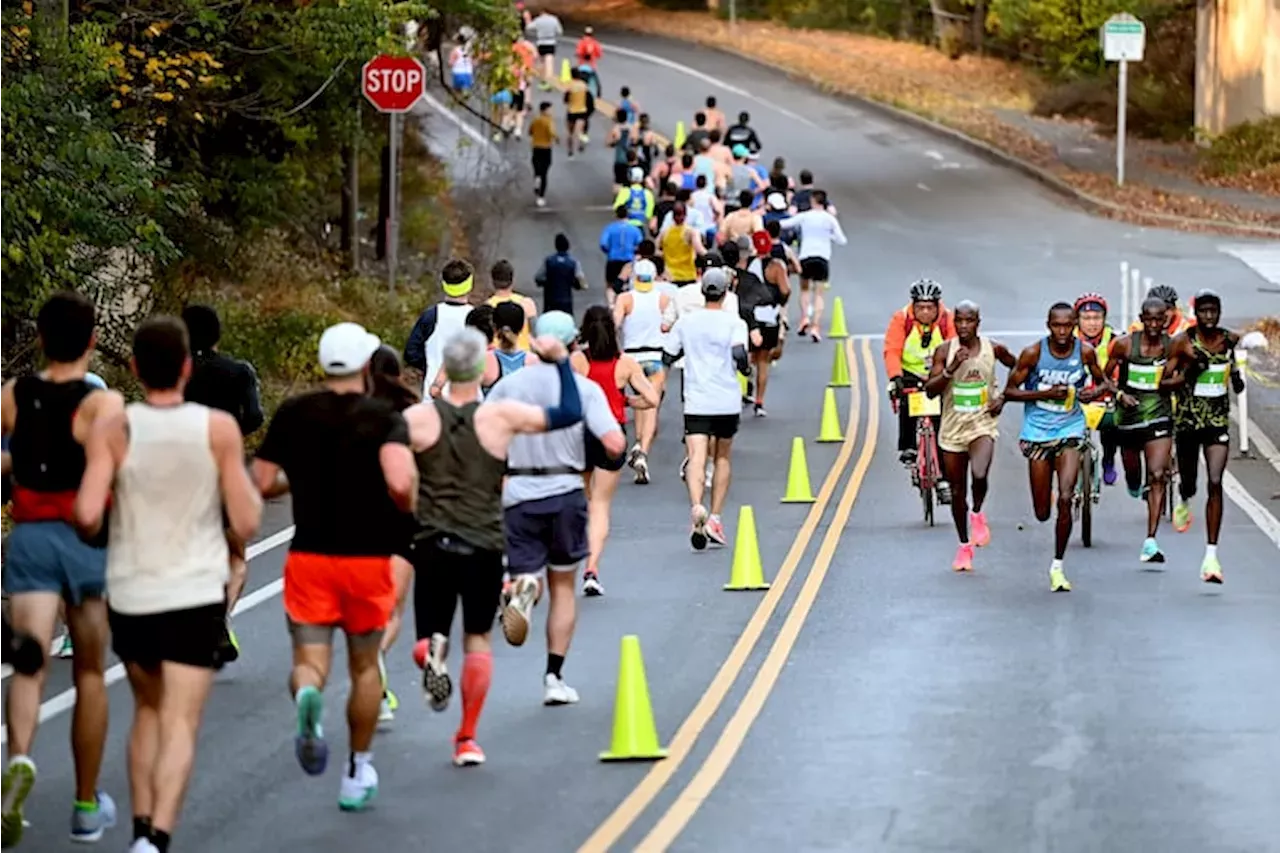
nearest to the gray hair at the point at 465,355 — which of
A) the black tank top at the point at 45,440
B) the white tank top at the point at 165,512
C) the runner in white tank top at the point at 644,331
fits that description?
the black tank top at the point at 45,440

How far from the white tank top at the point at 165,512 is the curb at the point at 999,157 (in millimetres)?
36456

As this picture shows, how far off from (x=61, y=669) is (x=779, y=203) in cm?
1912

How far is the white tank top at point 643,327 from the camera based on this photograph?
2327 centimetres

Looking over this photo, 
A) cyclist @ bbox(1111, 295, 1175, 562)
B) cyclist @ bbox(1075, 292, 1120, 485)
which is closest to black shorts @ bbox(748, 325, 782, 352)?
cyclist @ bbox(1075, 292, 1120, 485)

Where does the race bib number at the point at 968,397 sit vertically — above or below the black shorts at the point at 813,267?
below

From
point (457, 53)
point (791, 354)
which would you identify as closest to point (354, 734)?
point (791, 354)

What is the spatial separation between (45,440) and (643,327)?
40.6 ft

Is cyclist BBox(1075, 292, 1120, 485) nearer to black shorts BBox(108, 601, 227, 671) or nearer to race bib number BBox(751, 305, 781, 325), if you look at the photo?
race bib number BBox(751, 305, 781, 325)

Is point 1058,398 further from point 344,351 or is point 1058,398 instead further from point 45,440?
point 45,440

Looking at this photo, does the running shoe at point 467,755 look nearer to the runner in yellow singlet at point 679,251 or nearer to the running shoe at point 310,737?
the running shoe at point 310,737

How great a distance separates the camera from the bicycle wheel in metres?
19.9

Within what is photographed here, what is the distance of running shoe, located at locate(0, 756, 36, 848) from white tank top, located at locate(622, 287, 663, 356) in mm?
12820

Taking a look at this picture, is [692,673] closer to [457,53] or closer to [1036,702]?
[1036,702]

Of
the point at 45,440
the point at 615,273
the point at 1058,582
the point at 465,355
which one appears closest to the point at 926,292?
the point at 1058,582
